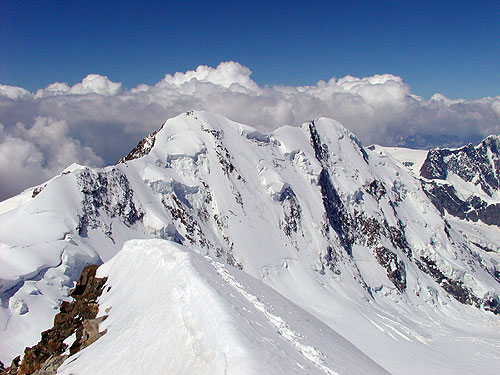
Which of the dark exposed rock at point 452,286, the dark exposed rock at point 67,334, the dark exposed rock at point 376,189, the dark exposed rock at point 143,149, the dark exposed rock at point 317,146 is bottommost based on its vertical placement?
the dark exposed rock at point 452,286

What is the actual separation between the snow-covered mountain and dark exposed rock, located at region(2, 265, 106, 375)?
41.4 inches

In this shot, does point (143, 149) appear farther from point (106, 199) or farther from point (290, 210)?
point (290, 210)

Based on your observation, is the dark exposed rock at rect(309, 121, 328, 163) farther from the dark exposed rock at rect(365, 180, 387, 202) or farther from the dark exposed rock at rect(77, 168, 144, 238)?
the dark exposed rock at rect(77, 168, 144, 238)

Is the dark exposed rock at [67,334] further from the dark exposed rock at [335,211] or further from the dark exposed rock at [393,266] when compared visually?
the dark exposed rock at [393,266]

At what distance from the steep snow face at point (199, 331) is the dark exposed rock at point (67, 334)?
89 centimetres

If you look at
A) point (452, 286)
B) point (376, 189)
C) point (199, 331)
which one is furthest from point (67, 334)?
point (452, 286)

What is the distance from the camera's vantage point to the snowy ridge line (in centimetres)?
1478

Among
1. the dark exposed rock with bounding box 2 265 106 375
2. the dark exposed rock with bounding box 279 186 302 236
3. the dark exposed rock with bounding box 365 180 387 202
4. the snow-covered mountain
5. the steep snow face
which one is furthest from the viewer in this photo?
the dark exposed rock with bounding box 365 180 387 202

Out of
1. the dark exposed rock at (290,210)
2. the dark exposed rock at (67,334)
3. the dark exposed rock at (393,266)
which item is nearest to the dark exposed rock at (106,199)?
the dark exposed rock at (67,334)

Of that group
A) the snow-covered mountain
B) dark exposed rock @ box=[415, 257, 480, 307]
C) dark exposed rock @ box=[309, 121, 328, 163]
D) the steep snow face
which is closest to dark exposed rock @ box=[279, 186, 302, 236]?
the snow-covered mountain

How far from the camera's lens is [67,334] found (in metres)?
20.8

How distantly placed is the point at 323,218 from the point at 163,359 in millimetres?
82516

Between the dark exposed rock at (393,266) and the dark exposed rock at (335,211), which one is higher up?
the dark exposed rock at (335,211)

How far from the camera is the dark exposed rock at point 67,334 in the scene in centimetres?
1742
